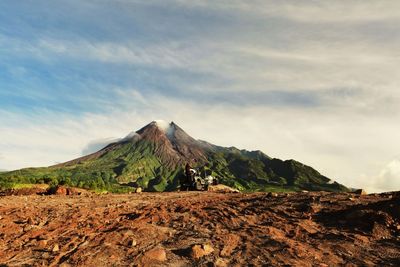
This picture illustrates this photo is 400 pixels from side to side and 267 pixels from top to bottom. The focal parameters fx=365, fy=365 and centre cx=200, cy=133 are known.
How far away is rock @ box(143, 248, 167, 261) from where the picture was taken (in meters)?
11.7

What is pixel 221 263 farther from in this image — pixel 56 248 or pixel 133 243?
pixel 56 248

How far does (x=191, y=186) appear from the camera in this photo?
4494 centimetres

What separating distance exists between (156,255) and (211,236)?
2660mm

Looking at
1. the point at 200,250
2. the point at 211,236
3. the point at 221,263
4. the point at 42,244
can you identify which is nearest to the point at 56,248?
the point at 42,244

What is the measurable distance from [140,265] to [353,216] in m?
9.34

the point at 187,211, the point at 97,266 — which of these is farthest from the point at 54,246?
the point at 187,211

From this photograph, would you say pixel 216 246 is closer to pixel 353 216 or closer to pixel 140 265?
pixel 140 265

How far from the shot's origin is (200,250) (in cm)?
1196

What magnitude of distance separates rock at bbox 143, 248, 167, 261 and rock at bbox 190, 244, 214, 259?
92cm

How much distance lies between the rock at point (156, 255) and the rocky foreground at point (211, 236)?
1.3 inches

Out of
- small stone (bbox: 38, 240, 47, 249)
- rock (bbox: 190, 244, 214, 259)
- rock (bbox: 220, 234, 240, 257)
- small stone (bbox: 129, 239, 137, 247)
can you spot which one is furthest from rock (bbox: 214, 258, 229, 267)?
small stone (bbox: 38, 240, 47, 249)

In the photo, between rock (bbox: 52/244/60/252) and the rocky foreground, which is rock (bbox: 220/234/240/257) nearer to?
the rocky foreground

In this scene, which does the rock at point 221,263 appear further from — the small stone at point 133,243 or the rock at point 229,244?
the small stone at point 133,243

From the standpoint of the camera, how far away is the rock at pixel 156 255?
1169cm
